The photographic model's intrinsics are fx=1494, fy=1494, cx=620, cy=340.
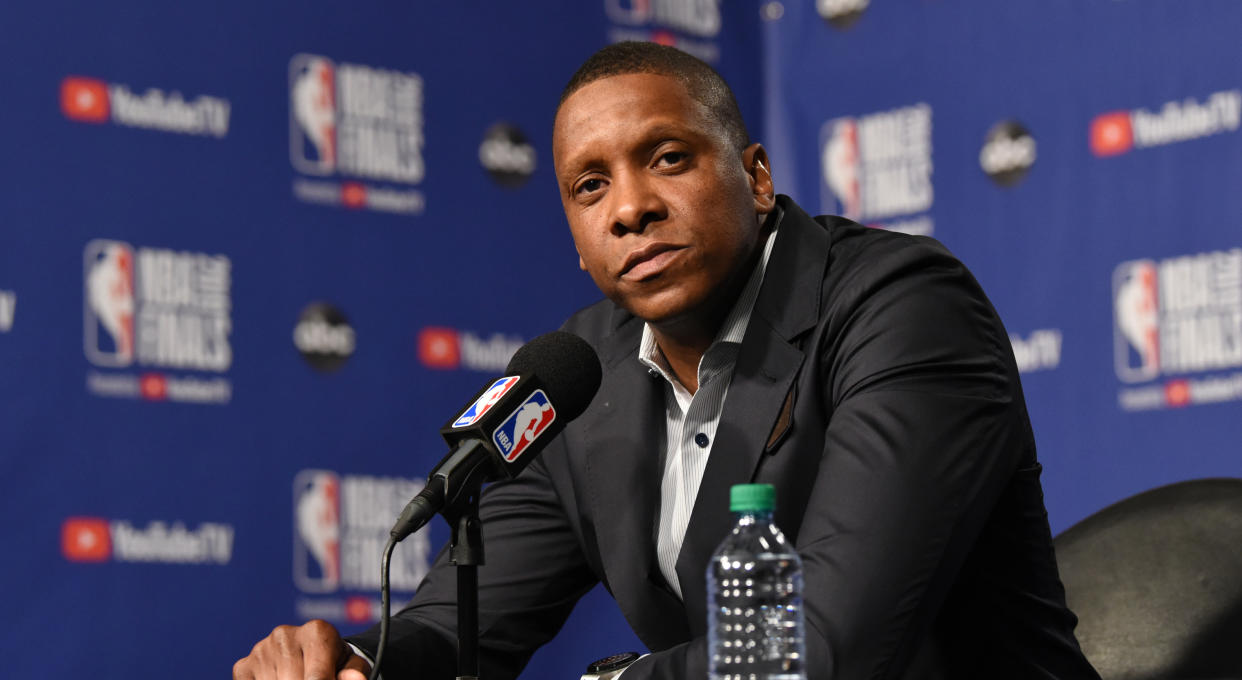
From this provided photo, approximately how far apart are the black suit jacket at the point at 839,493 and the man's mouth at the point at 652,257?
0.15m

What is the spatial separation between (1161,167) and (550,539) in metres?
2.19

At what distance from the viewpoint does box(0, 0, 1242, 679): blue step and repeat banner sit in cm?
348

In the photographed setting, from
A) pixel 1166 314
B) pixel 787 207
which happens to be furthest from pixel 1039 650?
pixel 1166 314

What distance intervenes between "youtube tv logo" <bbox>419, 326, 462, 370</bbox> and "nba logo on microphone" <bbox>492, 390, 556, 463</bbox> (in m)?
2.47

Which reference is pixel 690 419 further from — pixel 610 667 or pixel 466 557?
pixel 466 557

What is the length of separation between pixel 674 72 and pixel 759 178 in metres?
0.24

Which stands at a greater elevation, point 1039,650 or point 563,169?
point 563,169

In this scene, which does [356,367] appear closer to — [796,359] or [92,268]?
[92,268]

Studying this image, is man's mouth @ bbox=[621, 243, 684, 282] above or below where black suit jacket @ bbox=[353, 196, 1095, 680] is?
above

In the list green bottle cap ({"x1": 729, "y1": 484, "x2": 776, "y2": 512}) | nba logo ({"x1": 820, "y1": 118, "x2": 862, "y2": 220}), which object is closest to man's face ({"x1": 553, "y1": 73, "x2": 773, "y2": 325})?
green bottle cap ({"x1": 729, "y1": 484, "x2": 776, "y2": 512})

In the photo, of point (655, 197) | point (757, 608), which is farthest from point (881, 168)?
point (757, 608)

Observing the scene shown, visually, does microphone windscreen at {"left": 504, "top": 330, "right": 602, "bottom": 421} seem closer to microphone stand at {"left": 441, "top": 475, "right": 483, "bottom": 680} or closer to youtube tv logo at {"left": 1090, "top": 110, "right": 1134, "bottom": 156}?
microphone stand at {"left": 441, "top": 475, "right": 483, "bottom": 680}

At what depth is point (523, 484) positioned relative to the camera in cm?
256

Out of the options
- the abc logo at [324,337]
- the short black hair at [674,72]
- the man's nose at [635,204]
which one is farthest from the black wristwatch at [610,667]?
the abc logo at [324,337]
